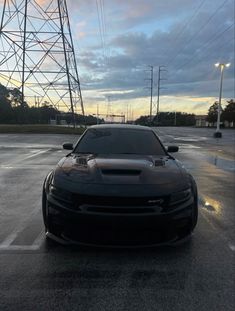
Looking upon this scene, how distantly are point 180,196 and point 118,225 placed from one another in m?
Result: 0.77

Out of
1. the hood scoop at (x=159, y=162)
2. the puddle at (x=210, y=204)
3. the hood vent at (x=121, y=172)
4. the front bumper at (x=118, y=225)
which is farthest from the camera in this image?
the puddle at (x=210, y=204)

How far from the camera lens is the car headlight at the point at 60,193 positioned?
14.9 ft

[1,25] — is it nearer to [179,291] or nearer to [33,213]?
[33,213]

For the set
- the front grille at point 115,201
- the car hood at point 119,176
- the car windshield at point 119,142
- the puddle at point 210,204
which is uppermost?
the car windshield at point 119,142

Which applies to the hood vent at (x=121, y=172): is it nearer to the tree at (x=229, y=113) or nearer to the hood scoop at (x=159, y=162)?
the hood scoop at (x=159, y=162)

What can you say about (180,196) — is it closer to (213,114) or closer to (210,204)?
(210,204)

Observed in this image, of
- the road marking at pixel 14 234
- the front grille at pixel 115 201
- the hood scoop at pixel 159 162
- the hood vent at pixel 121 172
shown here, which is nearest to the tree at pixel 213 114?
the road marking at pixel 14 234

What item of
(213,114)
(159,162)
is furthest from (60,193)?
(213,114)

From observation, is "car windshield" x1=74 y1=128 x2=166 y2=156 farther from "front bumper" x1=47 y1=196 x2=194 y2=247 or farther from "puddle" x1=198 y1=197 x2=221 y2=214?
"front bumper" x1=47 y1=196 x2=194 y2=247

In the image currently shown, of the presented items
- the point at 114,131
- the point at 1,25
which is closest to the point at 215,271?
the point at 114,131

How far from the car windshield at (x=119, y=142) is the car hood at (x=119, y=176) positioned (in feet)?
2.56

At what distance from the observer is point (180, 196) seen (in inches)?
183

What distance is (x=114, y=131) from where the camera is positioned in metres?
6.85

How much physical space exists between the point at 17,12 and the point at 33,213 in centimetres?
3211
